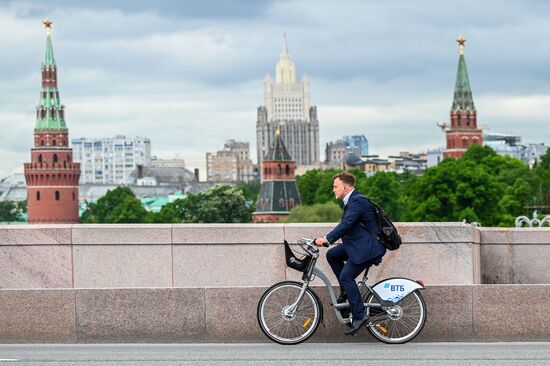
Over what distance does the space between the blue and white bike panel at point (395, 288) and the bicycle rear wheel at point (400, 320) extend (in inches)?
2.4

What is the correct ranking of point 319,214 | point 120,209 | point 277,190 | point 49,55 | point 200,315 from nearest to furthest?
point 200,315 → point 319,214 → point 120,209 → point 277,190 → point 49,55

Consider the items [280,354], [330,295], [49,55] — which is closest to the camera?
[280,354]

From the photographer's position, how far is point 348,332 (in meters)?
17.0

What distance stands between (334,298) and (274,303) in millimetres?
609

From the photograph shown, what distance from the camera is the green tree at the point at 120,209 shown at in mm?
175000

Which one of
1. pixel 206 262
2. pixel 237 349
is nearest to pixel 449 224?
pixel 206 262

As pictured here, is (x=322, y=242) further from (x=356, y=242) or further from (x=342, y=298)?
(x=342, y=298)

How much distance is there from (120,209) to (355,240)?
162 metres

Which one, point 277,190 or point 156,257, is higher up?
point 277,190

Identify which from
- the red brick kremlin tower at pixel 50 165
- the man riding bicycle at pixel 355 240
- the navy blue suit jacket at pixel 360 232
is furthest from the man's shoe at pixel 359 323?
the red brick kremlin tower at pixel 50 165

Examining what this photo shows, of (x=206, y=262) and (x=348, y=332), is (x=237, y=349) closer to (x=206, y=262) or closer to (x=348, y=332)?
(x=348, y=332)

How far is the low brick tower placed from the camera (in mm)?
178875

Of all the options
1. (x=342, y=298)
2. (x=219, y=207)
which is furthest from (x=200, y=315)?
(x=219, y=207)

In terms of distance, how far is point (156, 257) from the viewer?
827 inches
